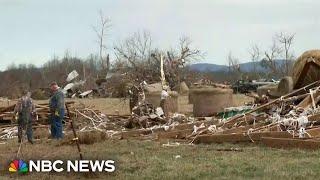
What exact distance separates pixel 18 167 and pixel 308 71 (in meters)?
11.4

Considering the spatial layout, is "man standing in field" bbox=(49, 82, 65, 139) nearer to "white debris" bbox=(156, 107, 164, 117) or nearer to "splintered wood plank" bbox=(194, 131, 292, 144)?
"white debris" bbox=(156, 107, 164, 117)

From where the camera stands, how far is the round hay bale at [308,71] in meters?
18.7

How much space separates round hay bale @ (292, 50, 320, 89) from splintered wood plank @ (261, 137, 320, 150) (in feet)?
20.8

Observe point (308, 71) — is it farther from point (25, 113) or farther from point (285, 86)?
point (25, 113)

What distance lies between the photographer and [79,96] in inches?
2124

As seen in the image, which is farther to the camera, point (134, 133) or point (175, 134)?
point (134, 133)

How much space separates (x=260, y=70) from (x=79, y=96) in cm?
3124

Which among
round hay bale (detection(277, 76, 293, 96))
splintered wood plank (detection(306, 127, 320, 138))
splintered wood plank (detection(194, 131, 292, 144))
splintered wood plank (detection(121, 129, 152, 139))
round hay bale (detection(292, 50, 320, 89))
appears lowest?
splintered wood plank (detection(121, 129, 152, 139))

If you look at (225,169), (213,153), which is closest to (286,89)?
(213,153)

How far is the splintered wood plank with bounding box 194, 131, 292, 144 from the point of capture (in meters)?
13.2

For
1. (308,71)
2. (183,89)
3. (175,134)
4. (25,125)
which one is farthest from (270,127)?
(183,89)

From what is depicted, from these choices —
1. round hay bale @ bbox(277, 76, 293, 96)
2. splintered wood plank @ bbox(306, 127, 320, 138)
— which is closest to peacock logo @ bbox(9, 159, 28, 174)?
splintered wood plank @ bbox(306, 127, 320, 138)

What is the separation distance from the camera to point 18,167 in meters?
10.5

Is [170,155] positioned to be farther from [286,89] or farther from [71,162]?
[286,89]
